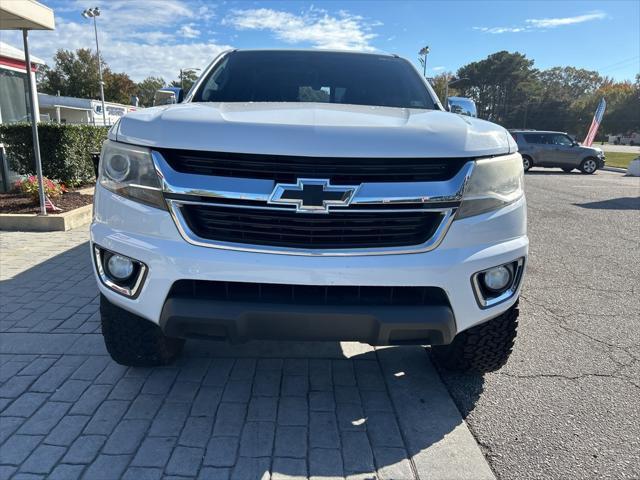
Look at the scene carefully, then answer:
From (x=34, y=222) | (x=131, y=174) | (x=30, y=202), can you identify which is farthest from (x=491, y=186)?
(x=30, y=202)

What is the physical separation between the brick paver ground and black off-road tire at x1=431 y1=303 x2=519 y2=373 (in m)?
0.22

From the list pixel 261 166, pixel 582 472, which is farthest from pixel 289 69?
pixel 582 472

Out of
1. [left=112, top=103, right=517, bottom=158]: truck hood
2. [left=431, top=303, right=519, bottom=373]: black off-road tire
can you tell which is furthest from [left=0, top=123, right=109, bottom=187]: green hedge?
[left=431, top=303, right=519, bottom=373]: black off-road tire

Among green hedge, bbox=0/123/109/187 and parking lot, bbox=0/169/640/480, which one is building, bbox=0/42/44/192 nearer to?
green hedge, bbox=0/123/109/187

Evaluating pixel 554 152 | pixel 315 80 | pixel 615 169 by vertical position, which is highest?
pixel 315 80

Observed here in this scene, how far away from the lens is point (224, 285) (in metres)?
2.09

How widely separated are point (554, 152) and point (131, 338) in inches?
789

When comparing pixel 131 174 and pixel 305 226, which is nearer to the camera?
pixel 305 226

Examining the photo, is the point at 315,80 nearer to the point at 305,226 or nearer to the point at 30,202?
the point at 305,226

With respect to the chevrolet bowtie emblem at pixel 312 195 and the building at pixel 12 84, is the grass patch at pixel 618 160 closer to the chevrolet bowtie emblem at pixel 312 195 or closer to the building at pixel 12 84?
the building at pixel 12 84

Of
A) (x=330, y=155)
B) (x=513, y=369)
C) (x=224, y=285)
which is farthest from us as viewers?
(x=513, y=369)

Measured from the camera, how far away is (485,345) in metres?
2.59

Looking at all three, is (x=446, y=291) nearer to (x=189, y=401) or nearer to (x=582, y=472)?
(x=582, y=472)

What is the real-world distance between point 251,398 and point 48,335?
170cm
